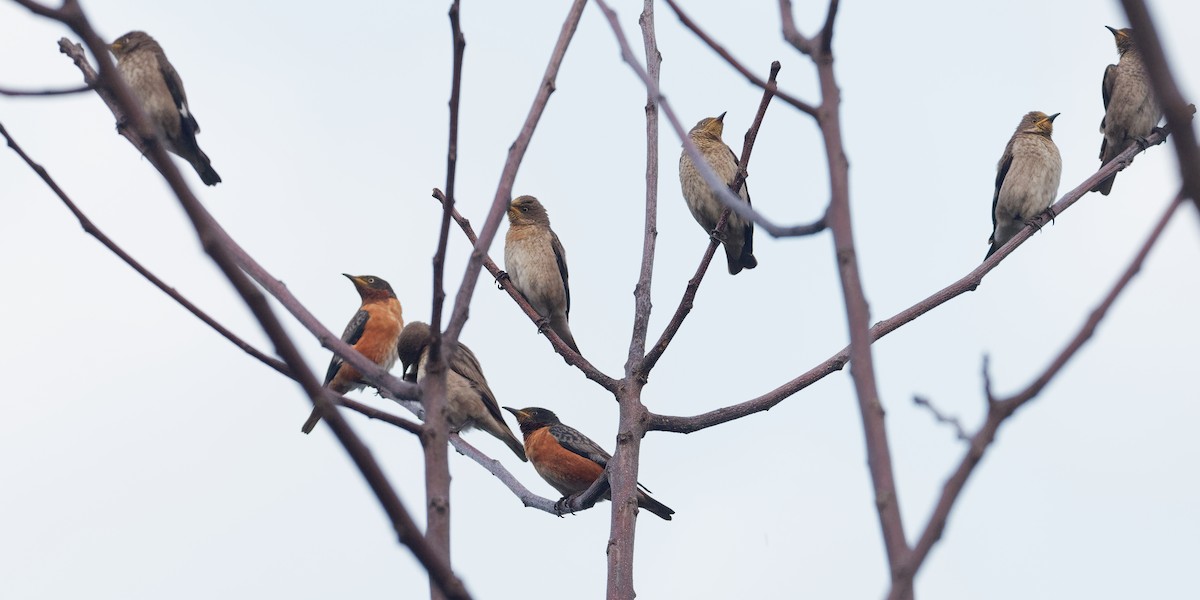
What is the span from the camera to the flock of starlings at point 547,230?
8703 mm

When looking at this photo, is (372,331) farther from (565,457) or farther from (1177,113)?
(1177,113)

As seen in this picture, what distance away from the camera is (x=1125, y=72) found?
10.4m

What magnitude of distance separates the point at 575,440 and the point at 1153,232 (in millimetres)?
7373

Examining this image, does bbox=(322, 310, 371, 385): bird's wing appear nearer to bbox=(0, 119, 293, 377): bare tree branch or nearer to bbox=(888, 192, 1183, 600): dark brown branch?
bbox=(0, 119, 293, 377): bare tree branch

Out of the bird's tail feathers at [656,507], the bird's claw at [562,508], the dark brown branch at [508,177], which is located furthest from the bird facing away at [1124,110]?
the dark brown branch at [508,177]

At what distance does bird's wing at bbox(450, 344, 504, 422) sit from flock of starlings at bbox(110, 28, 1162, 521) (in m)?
0.01

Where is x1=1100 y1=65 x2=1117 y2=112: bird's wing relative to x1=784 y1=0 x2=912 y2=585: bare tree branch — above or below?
above

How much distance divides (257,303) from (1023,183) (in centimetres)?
907

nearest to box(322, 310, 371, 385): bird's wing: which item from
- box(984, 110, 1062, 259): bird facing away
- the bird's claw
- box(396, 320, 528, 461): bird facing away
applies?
box(396, 320, 528, 461): bird facing away

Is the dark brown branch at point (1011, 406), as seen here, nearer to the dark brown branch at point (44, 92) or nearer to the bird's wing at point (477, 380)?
the dark brown branch at point (44, 92)

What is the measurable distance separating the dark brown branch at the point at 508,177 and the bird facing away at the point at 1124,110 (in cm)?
784

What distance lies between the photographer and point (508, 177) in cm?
271

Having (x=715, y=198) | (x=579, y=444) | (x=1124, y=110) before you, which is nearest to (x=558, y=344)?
(x=579, y=444)

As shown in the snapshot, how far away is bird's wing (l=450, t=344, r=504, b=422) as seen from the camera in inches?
392
